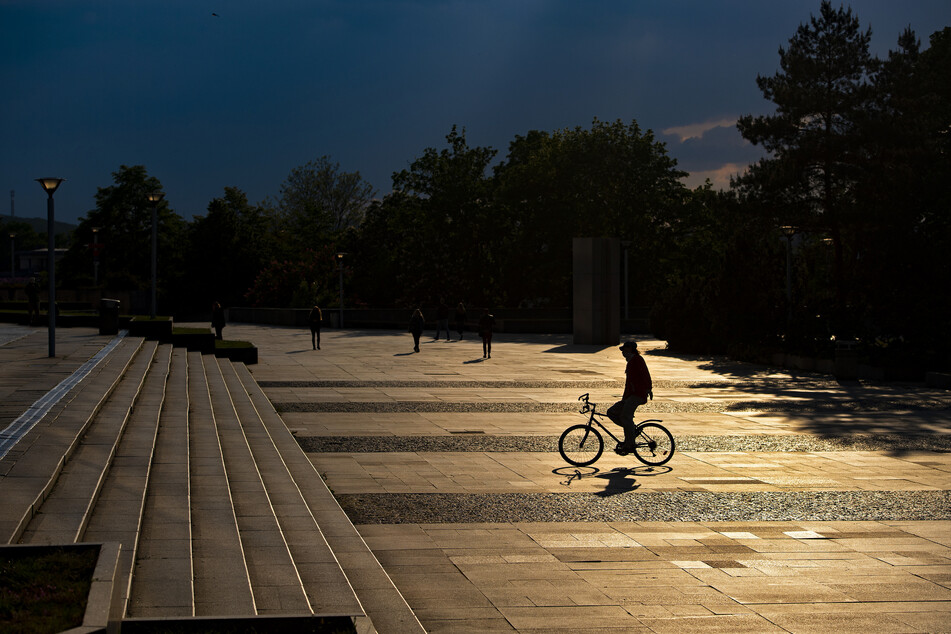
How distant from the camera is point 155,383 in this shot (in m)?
17.5

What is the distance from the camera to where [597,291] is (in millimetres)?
40469

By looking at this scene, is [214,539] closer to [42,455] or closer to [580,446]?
[42,455]

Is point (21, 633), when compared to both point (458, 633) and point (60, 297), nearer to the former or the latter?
point (458, 633)

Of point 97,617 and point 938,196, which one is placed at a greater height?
point 938,196

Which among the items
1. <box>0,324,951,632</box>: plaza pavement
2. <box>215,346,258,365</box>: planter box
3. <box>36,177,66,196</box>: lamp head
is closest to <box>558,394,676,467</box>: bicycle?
<box>0,324,951,632</box>: plaza pavement

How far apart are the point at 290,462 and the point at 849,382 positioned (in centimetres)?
1873

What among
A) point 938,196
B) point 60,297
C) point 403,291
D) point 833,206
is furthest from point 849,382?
point 60,297

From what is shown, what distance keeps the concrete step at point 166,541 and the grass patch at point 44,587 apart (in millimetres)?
312

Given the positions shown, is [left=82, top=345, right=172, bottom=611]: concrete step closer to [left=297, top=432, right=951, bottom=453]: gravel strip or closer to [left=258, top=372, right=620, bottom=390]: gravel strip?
[left=297, top=432, right=951, bottom=453]: gravel strip

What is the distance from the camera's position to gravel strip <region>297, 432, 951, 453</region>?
13.6 metres

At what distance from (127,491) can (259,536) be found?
1595 millimetres

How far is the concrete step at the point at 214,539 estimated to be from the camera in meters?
5.89

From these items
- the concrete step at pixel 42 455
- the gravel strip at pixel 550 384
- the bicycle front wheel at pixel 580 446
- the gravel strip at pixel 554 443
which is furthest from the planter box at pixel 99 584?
the gravel strip at pixel 550 384

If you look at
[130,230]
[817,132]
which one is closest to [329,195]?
[130,230]
